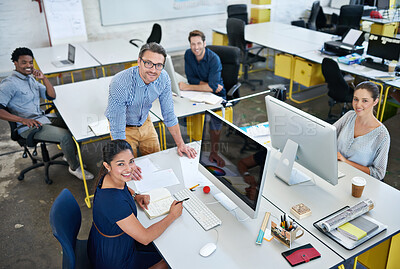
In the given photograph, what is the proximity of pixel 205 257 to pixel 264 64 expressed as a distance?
5.87 meters

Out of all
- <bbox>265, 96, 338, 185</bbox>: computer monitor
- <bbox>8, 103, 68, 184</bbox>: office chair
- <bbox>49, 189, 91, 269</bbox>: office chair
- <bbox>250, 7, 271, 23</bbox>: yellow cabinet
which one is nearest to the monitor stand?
<bbox>265, 96, 338, 185</bbox>: computer monitor

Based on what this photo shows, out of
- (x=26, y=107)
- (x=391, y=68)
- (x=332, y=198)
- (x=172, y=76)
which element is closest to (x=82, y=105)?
(x=26, y=107)

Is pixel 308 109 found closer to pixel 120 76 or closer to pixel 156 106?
pixel 156 106

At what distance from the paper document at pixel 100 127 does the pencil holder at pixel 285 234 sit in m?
1.76

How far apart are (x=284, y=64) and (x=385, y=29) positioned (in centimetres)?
321

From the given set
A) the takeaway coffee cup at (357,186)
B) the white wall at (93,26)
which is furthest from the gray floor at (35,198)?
the white wall at (93,26)

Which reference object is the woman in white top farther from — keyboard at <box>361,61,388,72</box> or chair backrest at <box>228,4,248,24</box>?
chair backrest at <box>228,4,248,24</box>

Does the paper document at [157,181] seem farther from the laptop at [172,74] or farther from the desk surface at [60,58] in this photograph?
the desk surface at [60,58]

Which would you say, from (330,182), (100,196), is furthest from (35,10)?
(330,182)

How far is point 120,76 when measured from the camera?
8.37 ft

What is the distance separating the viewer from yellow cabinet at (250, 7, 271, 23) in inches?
324

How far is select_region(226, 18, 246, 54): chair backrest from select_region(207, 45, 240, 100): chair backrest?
5.01ft

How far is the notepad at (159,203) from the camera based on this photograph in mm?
2133

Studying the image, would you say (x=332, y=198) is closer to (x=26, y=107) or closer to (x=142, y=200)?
(x=142, y=200)
